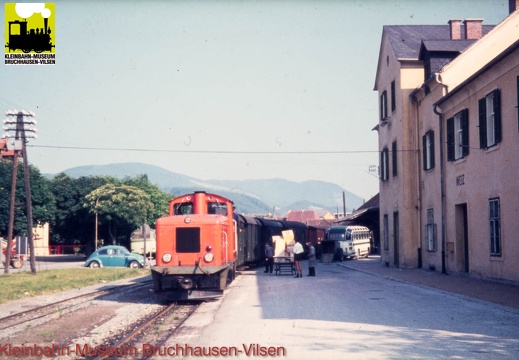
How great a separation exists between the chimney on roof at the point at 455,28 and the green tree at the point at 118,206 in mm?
36274

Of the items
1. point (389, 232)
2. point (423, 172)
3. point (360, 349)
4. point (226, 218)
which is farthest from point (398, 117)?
point (360, 349)

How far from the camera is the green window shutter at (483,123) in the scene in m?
22.4

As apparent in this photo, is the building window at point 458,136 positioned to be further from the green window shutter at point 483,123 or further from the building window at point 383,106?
the building window at point 383,106

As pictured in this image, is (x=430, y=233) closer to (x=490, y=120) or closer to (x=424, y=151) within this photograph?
(x=424, y=151)

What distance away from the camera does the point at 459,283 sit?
22.0 m

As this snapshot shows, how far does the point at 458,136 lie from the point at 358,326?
597 inches

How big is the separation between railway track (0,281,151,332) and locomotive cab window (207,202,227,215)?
4.63m

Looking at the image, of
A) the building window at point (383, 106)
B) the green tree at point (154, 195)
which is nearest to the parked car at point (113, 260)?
the building window at point (383, 106)

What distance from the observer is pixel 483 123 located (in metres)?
22.5

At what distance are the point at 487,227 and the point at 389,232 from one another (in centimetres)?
1299

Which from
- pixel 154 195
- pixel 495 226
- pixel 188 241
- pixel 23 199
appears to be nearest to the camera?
pixel 188 241

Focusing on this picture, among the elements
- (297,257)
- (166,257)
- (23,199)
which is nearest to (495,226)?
(297,257)

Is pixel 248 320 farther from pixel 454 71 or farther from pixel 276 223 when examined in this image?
pixel 276 223

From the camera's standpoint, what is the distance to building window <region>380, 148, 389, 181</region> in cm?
3591
